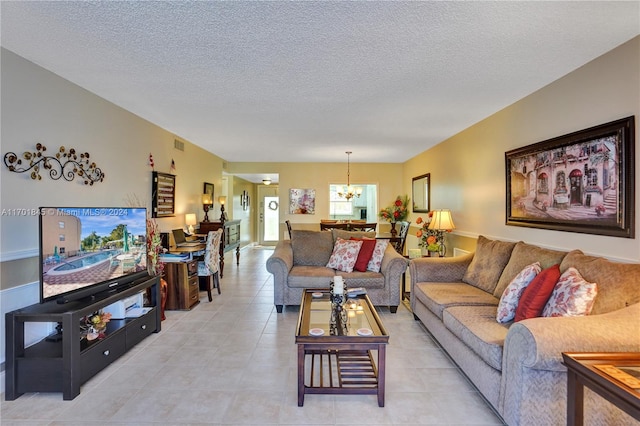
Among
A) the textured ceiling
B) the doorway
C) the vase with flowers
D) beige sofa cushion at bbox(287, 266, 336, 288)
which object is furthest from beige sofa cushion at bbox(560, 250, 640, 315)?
the doorway

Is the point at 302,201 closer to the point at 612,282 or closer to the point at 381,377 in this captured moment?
the point at 381,377

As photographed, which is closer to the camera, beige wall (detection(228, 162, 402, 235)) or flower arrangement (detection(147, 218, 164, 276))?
flower arrangement (detection(147, 218, 164, 276))

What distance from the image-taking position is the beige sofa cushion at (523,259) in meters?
2.61

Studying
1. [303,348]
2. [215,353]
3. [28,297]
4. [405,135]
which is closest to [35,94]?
[28,297]

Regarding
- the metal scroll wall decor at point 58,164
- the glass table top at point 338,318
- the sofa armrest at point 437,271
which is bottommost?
the glass table top at point 338,318

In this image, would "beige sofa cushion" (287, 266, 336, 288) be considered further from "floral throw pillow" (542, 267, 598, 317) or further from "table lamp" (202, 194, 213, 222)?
"table lamp" (202, 194, 213, 222)

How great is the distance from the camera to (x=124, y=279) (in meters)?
3.04

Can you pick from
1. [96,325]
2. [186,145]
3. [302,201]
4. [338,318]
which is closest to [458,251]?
[338,318]

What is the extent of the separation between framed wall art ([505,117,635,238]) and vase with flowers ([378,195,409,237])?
4100 millimetres

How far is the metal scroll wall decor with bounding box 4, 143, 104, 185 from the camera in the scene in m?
2.53

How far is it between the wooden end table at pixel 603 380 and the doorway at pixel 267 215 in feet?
32.3

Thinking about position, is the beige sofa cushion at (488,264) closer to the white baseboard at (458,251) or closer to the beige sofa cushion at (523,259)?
the beige sofa cushion at (523,259)

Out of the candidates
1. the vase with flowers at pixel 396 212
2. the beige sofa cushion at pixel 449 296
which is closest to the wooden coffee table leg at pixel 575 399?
the beige sofa cushion at pixel 449 296

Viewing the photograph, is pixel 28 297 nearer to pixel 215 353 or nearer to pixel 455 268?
pixel 215 353
